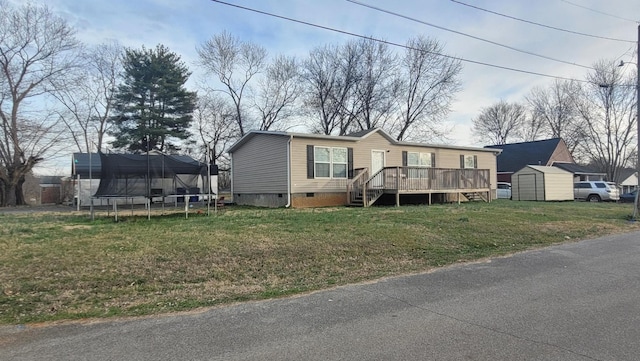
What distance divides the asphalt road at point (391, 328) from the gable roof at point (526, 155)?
3816cm

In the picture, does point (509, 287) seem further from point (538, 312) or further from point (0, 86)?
point (0, 86)

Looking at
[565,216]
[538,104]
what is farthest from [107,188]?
[538,104]

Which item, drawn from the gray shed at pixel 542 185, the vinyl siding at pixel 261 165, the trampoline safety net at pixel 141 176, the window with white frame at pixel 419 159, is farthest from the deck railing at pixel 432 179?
the trampoline safety net at pixel 141 176

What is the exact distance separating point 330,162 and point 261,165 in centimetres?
340

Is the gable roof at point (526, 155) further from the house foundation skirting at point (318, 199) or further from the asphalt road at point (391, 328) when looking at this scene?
the asphalt road at point (391, 328)

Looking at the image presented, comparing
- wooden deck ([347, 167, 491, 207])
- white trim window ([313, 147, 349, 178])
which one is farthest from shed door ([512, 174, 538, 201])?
white trim window ([313, 147, 349, 178])

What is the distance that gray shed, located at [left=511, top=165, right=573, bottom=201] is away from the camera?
25344 millimetres

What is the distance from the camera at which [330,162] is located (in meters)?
17.7

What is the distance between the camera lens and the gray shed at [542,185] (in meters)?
25.3

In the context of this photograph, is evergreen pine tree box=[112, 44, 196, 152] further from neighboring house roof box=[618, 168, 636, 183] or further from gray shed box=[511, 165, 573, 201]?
neighboring house roof box=[618, 168, 636, 183]

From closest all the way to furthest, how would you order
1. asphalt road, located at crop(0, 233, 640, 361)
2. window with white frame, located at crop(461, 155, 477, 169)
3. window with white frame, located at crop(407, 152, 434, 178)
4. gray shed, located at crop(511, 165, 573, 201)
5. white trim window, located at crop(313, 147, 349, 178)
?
asphalt road, located at crop(0, 233, 640, 361), white trim window, located at crop(313, 147, 349, 178), window with white frame, located at crop(407, 152, 434, 178), window with white frame, located at crop(461, 155, 477, 169), gray shed, located at crop(511, 165, 573, 201)

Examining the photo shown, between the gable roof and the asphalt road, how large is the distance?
125 ft

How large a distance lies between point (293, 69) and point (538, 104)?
31906mm

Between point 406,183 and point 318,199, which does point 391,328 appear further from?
point 406,183
